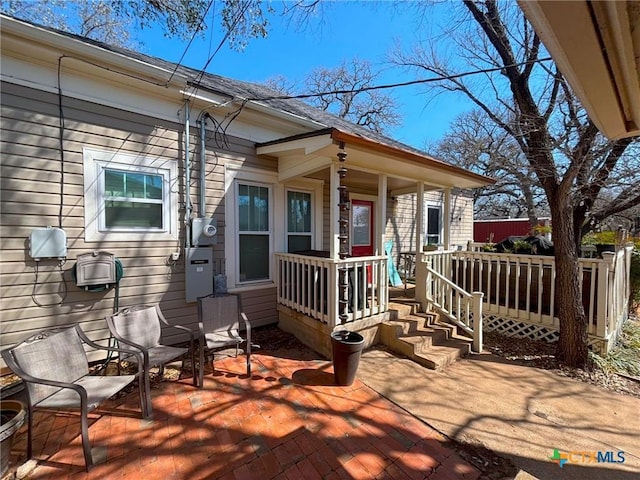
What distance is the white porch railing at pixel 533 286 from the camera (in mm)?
4176

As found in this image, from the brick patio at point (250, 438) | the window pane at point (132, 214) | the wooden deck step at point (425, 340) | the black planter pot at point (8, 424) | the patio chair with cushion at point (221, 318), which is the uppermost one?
the window pane at point (132, 214)

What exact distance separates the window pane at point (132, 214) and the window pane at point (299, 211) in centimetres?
209

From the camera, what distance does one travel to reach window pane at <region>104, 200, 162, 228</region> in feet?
11.6

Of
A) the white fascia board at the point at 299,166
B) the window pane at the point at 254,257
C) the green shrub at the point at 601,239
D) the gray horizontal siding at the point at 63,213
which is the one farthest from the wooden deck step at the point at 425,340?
the green shrub at the point at 601,239

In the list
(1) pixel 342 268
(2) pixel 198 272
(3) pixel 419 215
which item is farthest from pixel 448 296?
(2) pixel 198 272

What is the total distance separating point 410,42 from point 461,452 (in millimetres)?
6833

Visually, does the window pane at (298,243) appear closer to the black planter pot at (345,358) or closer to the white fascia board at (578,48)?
the black planter pot at (345,358)

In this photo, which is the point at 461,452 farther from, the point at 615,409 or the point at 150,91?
the point at 150,91

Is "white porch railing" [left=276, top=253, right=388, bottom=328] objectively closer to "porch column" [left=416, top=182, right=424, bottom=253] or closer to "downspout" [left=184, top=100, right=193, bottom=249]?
"porch column" [left=416, top=182, right=424, bottom=253]

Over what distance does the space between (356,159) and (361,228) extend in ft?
9.28

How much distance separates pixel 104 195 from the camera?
11.4ft

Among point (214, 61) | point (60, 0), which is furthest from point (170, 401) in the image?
point (60, 0)

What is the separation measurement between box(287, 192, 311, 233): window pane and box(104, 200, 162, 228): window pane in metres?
2.09

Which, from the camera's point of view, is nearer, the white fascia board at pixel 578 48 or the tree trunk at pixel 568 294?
the white fascia board at pixel 578 48
